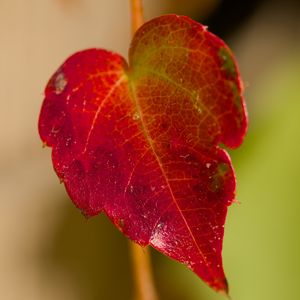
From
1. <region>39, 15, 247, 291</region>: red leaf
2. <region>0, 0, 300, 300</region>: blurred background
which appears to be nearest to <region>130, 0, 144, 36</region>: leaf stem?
<region>39, 15, 247, 291</region>: red leaf

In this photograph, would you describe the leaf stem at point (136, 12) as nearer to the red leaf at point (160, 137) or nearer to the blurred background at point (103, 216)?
the red leaf at point (160, 137)

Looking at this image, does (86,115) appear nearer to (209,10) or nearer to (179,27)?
(179,27)

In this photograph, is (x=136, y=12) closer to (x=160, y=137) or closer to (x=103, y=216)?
(x=160, y=137)

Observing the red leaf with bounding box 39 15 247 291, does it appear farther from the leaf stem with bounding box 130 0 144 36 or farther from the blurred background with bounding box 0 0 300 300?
the blurred background with bounding box 0 0 300 300

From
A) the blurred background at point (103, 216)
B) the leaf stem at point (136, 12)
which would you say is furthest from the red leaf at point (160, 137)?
the blurred background at point (103, 216)

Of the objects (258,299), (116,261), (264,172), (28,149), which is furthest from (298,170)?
(28,149)

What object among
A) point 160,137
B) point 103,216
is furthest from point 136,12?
point 103,216
